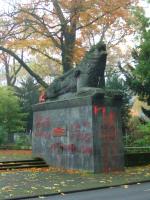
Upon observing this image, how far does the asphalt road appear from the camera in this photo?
13062 mm

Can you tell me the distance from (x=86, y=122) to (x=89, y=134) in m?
0.64

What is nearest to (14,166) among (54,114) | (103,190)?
(54,114)

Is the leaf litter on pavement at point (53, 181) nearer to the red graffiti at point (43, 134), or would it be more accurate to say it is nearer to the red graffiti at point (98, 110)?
the red graffiti at point (98, 110)

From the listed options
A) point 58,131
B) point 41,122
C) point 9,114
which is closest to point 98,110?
point 58,131

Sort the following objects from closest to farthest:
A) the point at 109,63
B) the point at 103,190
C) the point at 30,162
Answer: the point at 103,190 < the point at 30,162 < the point at 109,63

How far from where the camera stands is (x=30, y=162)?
24766 mm

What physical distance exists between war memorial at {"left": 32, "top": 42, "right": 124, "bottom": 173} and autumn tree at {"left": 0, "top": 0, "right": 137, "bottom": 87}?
309 inches

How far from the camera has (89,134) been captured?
21312mm

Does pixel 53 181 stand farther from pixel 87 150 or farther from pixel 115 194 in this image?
pixel 115 194

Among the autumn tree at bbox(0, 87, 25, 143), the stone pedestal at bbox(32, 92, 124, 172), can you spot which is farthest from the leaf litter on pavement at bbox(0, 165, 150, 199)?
the autumn tree at bbox(0, 87, 25, 143)

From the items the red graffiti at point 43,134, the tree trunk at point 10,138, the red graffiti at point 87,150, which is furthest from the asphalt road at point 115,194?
the tree trunk at point 10,138

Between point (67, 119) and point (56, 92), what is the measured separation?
2.53m

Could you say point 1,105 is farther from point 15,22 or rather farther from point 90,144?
point 90,144

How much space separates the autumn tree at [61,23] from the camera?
31.6 m
